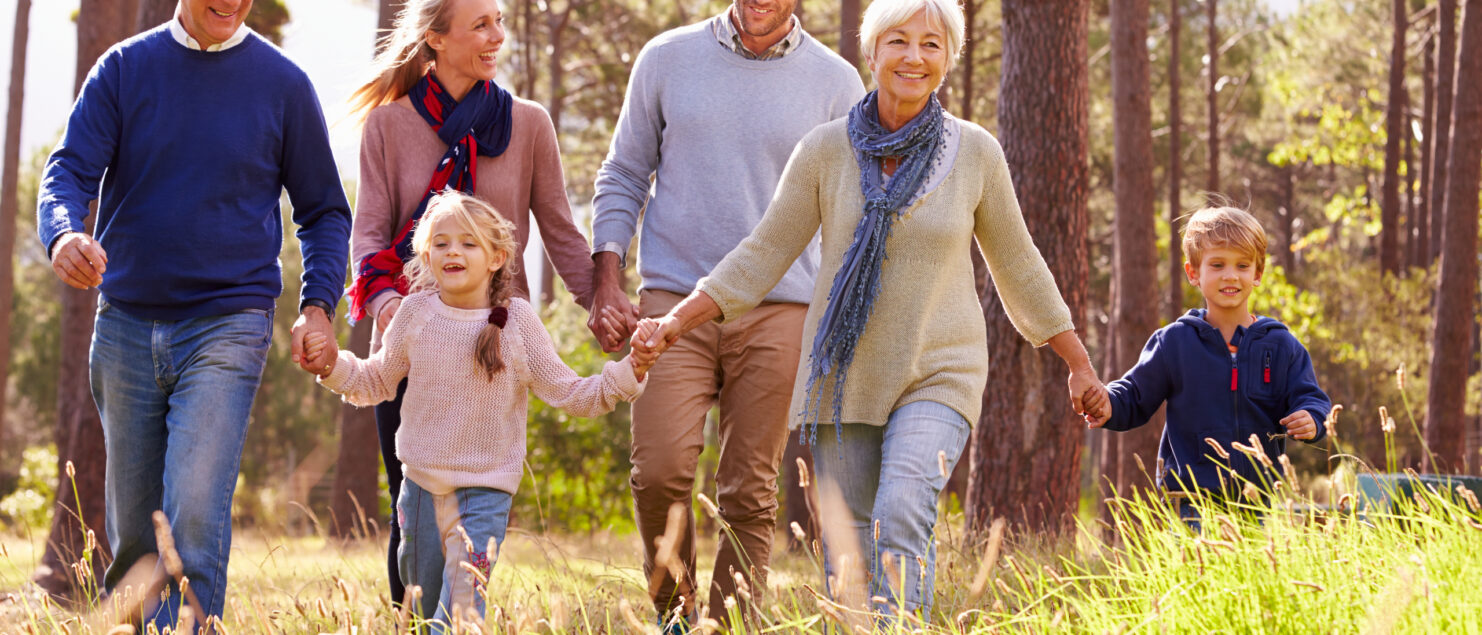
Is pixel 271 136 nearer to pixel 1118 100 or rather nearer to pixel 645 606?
pixel 645 606

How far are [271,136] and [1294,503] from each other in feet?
10.2

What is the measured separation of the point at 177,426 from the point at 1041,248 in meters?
5.11

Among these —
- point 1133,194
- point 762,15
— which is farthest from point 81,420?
point 1133,194

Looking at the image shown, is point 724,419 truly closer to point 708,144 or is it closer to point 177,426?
point 708,144

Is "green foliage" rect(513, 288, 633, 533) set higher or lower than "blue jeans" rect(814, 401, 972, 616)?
lower

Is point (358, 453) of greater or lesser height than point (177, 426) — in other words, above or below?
below

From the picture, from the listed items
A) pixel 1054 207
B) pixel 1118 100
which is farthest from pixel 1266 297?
pixel 1054 207

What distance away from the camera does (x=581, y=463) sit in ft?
49.6

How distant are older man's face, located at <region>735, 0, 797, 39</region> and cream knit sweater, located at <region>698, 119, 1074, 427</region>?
780mm

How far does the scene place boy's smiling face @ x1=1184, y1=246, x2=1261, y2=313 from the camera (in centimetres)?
438

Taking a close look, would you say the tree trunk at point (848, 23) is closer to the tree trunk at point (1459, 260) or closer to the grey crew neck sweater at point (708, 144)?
the tree trunk at point (1459, 260)

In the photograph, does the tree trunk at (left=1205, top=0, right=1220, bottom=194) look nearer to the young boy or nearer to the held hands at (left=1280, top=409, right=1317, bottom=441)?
the young boy

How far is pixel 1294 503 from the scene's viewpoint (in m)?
3.32

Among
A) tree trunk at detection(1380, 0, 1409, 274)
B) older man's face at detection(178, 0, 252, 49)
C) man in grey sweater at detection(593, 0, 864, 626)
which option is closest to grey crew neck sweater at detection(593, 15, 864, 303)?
man in grey sweater at detection(593, 0, 864, 626)
